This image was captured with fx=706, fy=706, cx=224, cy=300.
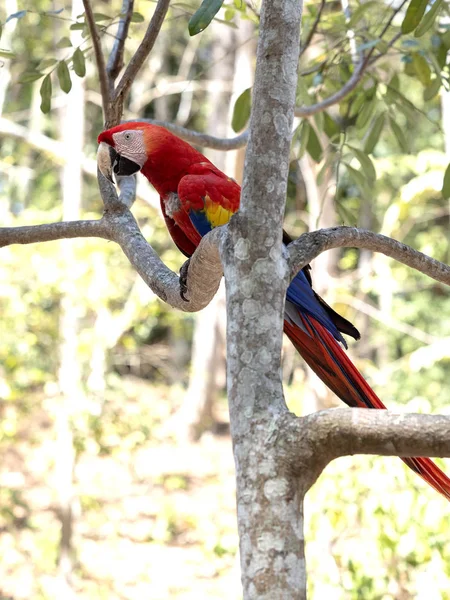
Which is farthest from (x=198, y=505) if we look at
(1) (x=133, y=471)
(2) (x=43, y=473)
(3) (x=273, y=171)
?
(3) (x=273, y=171)

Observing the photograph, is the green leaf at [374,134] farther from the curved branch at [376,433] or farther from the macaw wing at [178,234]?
the curved branch at [376,433]

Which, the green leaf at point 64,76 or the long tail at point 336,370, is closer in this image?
the long tail at point 336,370

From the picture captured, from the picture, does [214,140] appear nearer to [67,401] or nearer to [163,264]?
[163,264]

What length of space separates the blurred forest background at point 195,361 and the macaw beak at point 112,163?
160 mm

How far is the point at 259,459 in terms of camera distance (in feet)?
2.01

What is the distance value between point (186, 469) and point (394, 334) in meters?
2.81

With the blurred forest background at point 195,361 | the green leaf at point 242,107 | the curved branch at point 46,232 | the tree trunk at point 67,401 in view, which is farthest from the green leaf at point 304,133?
the tree trunk at point 67,401

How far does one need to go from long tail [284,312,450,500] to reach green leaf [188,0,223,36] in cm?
58

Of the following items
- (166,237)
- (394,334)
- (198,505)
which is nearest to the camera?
(198,505)

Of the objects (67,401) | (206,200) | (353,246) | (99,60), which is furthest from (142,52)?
(67,401)

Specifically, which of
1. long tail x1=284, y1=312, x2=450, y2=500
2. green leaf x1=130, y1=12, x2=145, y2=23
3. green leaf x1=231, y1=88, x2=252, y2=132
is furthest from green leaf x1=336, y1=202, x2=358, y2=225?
green leaf x1=130, y1=12, x2=145, y2=23

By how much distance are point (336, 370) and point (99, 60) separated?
2.41 ft

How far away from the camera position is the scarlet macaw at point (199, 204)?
4.25 ft

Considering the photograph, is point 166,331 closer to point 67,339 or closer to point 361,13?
point 67,339
